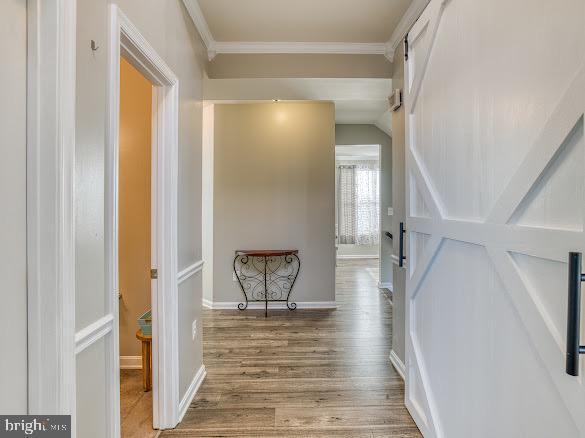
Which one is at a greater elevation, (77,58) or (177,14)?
(177,14)

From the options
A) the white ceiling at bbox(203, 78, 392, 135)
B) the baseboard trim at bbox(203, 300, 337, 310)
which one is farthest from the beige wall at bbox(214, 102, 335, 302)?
the white ceiling at bbox(203, 78, 392, 135)

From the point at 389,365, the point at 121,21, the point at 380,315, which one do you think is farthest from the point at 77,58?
the point at 380,315

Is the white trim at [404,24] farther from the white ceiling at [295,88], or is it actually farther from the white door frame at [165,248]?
the white door frame at [165,248]

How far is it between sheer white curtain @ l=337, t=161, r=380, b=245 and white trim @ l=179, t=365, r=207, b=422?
593cm

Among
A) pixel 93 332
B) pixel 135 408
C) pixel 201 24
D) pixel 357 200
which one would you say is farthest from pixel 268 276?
pixel 357 200

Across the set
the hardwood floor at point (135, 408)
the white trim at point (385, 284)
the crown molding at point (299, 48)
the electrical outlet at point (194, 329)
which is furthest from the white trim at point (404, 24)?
the white trim at point (385, 284)

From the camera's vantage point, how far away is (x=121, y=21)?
1271 mm

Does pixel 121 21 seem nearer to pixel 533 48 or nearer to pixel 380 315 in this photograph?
pixel 533 48

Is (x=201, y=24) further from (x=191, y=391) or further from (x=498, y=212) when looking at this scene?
(x=191, y=391)

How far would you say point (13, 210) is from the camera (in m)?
0.88

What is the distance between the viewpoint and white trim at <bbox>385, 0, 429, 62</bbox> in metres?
2.12

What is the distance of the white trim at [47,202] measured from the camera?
92cm

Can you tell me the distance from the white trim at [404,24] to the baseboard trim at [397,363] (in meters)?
2.60

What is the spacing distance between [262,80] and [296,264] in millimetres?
2435
